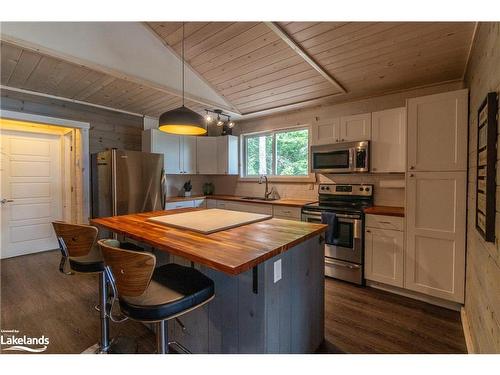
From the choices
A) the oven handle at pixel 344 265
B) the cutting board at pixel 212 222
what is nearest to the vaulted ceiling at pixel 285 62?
the cutting board at pixel 212 222

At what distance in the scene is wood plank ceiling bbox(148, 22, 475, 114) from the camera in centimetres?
221

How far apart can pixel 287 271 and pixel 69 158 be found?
14.6 feet

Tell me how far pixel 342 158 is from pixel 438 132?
1048 mm

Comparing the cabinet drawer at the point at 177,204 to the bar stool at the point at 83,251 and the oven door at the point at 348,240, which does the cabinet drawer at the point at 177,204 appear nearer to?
the bar stool at the point at 83,251

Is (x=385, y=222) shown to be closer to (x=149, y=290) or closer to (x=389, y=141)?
(x=389, y=141)

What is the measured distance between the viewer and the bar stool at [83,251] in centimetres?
158

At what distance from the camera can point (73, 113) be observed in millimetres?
3904

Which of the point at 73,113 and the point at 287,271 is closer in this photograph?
the point at 287,271

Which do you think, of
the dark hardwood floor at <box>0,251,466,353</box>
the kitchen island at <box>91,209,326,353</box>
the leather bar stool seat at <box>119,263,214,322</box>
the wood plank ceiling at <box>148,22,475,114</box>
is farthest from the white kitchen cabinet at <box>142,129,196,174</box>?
the leather bar stool seat at <box>119,263,214,322</box>

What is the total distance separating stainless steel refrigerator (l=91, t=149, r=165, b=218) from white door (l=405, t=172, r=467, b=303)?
3.44 metres

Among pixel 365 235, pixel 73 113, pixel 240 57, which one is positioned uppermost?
pixel 240 57

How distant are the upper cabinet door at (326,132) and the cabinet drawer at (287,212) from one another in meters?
0.99
